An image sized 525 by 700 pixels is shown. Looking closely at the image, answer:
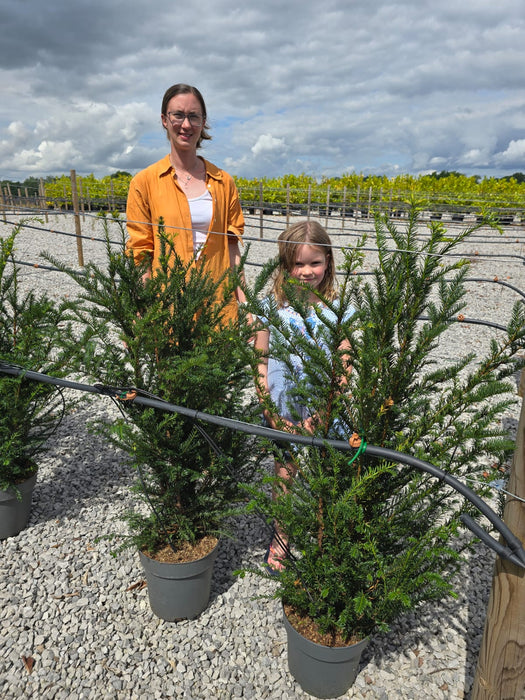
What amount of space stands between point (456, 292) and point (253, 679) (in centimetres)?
191

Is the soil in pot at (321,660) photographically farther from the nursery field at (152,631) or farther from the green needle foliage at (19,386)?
the green needle foliage at (19,386)

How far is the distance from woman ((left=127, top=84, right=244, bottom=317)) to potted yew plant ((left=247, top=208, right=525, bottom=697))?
102 cm

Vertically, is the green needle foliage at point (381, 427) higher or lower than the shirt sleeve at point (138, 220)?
lower

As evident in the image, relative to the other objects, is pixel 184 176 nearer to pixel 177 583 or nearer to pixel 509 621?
pixel 177 583

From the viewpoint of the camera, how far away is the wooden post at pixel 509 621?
1335 mm

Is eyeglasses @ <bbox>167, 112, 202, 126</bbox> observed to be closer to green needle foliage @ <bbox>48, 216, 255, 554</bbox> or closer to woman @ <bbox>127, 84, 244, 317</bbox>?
woman @ <bbox>127, 84, 244, 317</bbox>

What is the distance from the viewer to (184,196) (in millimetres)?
2537

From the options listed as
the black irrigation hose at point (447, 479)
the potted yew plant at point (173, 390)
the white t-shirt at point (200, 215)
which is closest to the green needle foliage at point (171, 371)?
the potted yew plant at point (173, 390)

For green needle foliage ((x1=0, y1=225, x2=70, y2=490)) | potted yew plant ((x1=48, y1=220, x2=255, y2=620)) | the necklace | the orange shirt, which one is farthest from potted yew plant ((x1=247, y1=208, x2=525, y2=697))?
green needle foliage ((x1=0, y1=225, x2=70, y2=490))

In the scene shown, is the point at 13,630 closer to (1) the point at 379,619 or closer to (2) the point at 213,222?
(1) the point at 379,619

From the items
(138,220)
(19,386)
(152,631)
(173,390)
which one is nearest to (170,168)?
(138,220)

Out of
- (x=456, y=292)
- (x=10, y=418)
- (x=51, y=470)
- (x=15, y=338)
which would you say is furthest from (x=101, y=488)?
(x=456, y=292)

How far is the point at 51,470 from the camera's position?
345 cm

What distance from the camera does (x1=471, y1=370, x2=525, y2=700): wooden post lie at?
4.38ft
